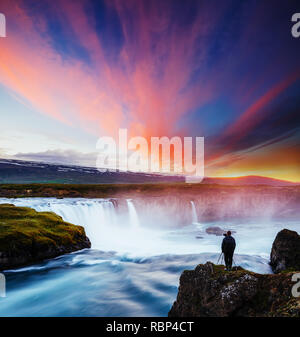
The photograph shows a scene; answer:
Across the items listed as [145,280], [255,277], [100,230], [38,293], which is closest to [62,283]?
[38,293]

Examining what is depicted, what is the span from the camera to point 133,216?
49.0 meters

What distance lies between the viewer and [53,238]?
66.3 ft

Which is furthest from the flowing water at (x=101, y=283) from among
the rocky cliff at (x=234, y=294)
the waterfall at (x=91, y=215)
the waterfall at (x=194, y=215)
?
the waterfall at (x=194, y=215)

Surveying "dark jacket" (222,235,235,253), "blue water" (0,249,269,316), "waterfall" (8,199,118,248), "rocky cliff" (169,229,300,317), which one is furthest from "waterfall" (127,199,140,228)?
"rocky cliff" (169,229,300,317)

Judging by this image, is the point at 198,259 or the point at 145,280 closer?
the point at 145,280

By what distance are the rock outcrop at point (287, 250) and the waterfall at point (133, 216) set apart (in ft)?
108

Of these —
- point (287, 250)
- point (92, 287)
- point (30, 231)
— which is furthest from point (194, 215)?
point (30, 231)

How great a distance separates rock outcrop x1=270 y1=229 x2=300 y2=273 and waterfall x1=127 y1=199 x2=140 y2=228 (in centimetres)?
3306

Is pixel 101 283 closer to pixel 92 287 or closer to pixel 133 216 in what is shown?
pixel 92 287

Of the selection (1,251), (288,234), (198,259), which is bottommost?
(198,259)

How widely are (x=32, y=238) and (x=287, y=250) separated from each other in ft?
63.8

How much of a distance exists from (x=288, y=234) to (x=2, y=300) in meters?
19.7
